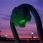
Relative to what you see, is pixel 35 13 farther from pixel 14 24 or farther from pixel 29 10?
pixel 14 24

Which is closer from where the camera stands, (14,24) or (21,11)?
(21,11)

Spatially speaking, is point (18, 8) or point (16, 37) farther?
point (16, 37)

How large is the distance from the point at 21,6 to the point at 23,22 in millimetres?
745

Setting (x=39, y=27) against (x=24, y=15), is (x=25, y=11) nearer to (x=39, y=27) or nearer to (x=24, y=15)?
(x=24, y=15)

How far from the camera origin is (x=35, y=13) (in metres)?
8.20

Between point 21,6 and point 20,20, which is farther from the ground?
point 21,6

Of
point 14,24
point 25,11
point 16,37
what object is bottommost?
point 16,37

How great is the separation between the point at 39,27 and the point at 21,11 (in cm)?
114

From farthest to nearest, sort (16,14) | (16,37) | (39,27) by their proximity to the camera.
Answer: (16,37)
(16,14)
(39,27)

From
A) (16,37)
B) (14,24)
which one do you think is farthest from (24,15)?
(16,37)

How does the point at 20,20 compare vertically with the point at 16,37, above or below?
above

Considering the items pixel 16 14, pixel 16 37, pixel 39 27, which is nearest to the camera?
pixel 39 27

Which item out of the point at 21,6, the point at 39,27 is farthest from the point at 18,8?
the point at 39,27

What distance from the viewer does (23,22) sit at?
28.3 feet
